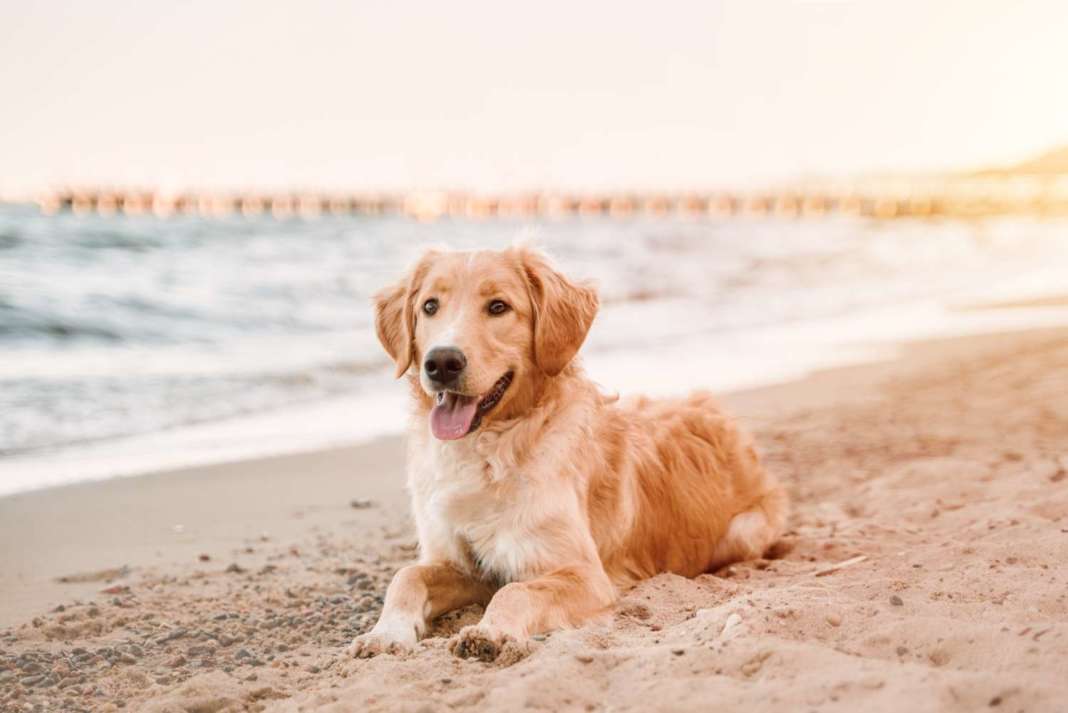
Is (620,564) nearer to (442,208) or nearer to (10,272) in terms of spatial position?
(10,272)

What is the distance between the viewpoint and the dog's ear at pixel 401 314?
458 cm

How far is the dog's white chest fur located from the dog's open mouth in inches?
5.7

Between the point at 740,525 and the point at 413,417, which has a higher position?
the point at 413,417

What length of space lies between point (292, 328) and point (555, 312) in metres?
10.7

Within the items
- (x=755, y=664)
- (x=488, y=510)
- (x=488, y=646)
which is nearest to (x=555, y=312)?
(x=488, y=510)

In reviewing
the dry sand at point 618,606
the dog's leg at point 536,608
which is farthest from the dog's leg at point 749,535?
the dog's leg at point 536,608

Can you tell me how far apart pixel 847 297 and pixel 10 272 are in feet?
49.7

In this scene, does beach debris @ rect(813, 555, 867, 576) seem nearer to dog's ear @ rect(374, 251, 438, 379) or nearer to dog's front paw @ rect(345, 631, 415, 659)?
dog's front paw @ rect(345, 631, 415, 659)

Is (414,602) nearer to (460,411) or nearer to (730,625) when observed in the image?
(460,411)

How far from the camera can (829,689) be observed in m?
2.61

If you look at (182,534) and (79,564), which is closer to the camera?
(79,564)

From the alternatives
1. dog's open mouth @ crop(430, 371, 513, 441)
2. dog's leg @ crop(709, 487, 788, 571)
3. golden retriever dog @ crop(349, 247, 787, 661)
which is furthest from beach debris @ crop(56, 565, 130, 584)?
dog's leg @ crop(709, 487, 788, 571)

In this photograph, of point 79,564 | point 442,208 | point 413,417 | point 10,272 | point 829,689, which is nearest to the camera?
point 829,689

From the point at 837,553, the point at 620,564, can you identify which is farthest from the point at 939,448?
→ the point at 620,564
